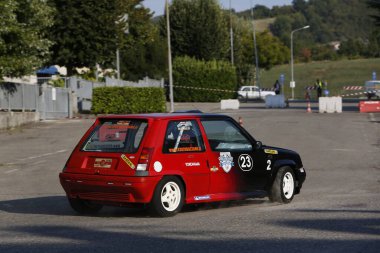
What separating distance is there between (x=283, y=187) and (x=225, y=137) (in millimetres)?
1371

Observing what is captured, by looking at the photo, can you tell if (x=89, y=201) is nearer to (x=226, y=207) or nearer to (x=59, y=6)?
(x=226, y=207)

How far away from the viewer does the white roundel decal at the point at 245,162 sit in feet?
41.9

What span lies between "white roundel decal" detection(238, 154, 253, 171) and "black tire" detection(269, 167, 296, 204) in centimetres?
67

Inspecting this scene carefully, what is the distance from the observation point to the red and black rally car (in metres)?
11.5

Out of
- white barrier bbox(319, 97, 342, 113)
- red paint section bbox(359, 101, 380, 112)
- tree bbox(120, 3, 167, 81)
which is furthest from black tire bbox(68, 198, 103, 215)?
tree bbox(120, 3, 167, 81)

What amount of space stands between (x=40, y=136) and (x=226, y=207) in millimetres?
19220

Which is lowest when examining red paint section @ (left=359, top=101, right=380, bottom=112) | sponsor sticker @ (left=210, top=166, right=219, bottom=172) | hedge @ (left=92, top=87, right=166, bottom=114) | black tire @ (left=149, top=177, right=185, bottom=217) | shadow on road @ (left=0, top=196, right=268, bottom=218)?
shadow on road @ (left=0, top=196, right=268, bottom=218)

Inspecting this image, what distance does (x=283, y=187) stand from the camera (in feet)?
44.3

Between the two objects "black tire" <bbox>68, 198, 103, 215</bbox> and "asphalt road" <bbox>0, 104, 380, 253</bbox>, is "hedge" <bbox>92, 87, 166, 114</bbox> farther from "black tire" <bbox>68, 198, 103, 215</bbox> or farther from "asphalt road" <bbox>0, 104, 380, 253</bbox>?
"black tire" <bbox>68, 198, 103, 215</bbox>

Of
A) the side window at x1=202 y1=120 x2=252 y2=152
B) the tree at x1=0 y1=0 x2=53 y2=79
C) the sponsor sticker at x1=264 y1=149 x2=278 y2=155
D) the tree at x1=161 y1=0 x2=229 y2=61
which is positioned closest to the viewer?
the side window at x1=202 y1=120 x2=252 y2=152

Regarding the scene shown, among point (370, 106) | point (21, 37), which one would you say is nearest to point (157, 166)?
point (21, 37)

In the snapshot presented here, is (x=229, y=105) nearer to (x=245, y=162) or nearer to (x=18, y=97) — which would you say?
(x=18, y=97)

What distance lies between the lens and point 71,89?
42.9 metres

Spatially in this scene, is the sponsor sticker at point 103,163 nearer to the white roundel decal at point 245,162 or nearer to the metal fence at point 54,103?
the white roundel decal at point 245,162
